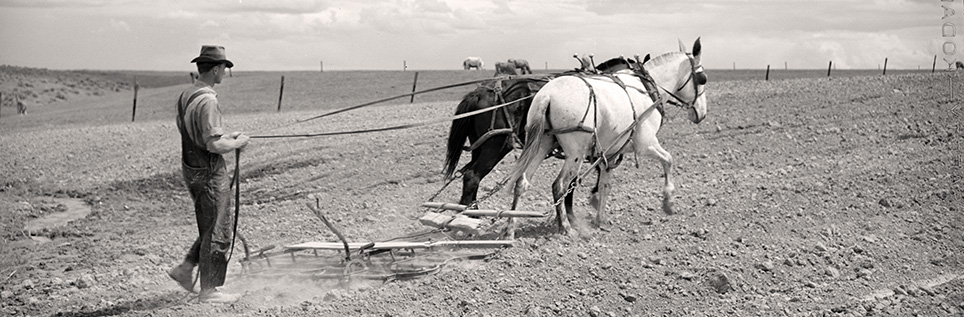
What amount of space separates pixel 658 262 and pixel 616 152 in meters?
1.51

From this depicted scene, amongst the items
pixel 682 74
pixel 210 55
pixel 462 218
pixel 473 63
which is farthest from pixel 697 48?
pixel 473 63

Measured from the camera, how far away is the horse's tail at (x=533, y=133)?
8531 mm

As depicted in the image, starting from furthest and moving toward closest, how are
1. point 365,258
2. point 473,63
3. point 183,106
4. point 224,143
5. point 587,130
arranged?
point 473,63 → point 587,130 → point 365,258 → point 183,106 → point 224,143

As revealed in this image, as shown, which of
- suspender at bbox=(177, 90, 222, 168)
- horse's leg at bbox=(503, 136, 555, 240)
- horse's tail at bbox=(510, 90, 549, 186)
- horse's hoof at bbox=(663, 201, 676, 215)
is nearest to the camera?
suspender at bbox=(177, 90, 222, 168)

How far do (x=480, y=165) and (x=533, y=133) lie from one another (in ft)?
3.07

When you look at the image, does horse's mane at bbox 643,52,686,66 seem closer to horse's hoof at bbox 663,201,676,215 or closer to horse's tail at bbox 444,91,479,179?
horse's hoof at bbox 663,201,676,215

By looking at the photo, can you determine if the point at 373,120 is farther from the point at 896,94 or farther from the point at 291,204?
the point at 896,94

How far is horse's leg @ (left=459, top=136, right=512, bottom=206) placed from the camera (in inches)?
363

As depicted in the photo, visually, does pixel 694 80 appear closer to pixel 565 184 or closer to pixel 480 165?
pixel 565 184

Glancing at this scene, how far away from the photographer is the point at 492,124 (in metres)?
9.29

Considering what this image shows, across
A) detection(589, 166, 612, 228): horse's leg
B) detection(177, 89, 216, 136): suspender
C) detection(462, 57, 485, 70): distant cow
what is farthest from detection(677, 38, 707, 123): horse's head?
detection(462, 57, 485, 70): distant cow

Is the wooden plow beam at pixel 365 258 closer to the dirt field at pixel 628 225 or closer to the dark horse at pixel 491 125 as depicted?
the dirt field at pixel 628 225

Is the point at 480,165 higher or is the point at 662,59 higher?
the point at 662,59

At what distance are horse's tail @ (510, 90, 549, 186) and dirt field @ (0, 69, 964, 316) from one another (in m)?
0.74
